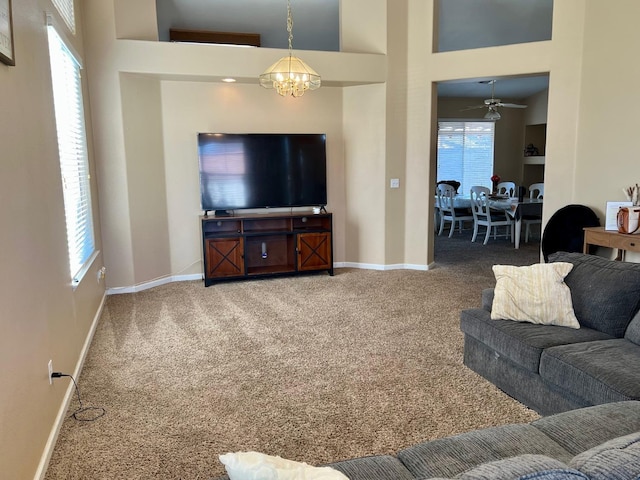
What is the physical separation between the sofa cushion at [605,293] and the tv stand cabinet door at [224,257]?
3.64 metres

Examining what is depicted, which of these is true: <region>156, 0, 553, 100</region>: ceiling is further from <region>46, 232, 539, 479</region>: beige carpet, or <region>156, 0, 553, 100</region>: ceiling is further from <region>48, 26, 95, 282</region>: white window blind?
<region>46, 232, 539, 479</region>: beige carpet

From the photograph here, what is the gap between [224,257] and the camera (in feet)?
18.2

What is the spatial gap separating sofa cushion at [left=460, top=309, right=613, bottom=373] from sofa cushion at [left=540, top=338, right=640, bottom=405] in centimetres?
7

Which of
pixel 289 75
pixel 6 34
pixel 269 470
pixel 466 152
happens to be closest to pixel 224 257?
pixel 289 75

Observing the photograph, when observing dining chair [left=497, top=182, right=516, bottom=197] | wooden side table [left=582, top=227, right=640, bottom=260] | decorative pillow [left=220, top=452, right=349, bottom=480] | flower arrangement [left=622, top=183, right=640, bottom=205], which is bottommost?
wooden side table [left=582, top=227, right=640, bottom=260]

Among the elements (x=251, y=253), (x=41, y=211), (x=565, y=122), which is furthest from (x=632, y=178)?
(x=41, y=211)

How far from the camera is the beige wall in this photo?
1.94 m

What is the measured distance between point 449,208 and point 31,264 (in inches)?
302

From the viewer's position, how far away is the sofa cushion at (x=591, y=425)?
1.59m

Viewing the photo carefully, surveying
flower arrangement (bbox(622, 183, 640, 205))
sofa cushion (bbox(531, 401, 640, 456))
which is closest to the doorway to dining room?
flower arrangement (bbox(622, 183, 640, 205))

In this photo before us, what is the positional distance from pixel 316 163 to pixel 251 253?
1407 millimetres

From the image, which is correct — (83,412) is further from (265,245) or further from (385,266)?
(385,266)

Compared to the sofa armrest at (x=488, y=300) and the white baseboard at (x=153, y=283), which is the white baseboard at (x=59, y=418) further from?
the sofa armrest at (x=488, y=300)

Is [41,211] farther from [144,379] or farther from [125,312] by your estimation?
[125,312]
